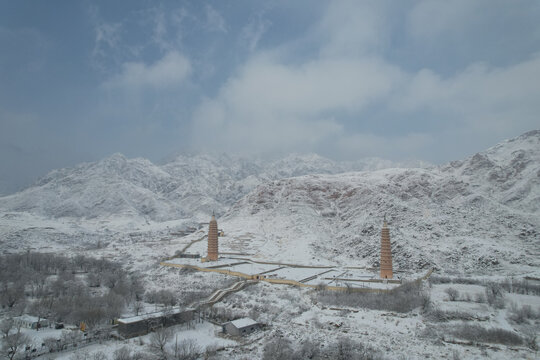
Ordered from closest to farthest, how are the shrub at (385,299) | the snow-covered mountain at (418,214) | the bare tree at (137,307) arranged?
the shrub at (385,299), the bare tree at (137,307), the snow-covered mountain at (418,214)

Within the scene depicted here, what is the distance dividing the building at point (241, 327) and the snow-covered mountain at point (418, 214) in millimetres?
26168

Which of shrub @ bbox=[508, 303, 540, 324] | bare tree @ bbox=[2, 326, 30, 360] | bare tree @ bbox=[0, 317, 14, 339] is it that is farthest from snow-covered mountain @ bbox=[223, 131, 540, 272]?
bare tree @ bbox=[2, 326, 30, 360]

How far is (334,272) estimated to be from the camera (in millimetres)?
45938

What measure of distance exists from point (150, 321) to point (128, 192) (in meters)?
111

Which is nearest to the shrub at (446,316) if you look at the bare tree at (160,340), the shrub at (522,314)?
the shrub at (522,314)

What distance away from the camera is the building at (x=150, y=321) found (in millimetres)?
25656

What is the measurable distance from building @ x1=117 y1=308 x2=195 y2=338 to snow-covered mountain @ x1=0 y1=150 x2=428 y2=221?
306 feet

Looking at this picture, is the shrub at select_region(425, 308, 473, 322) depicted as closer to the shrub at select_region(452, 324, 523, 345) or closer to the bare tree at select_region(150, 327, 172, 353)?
the shrub at select_region(452, 324, 523, 345)

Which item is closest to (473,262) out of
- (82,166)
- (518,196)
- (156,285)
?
(518,196)

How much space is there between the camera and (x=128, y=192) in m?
130

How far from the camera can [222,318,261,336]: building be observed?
85.1 feet

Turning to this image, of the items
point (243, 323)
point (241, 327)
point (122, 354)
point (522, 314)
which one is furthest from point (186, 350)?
point (522, 314)

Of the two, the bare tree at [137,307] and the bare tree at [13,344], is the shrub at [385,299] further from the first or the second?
the bare tree at [13,344]

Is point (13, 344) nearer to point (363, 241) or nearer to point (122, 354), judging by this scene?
point (122, 354)
